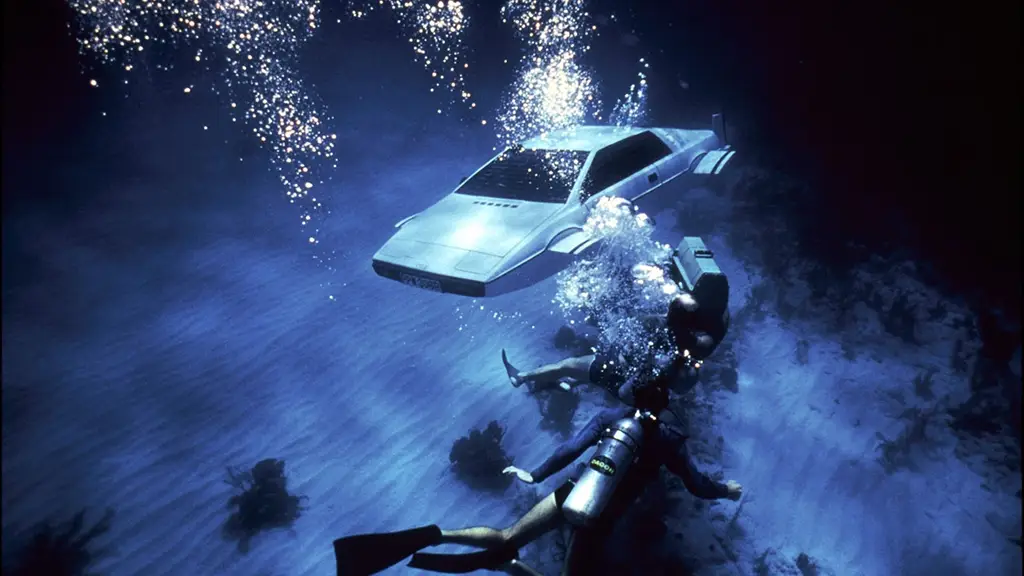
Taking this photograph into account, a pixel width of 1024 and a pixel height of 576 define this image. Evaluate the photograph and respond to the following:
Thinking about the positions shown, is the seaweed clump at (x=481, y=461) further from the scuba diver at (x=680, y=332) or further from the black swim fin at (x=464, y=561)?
the black swim fin at (x=464, y=561)

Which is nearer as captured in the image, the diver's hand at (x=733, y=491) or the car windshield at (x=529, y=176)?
the diver's hand at (x=733, y=491)

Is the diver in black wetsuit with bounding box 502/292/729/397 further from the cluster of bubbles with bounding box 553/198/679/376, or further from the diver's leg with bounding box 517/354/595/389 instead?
the cluster of bubbles with bounding box 553/198/679/376

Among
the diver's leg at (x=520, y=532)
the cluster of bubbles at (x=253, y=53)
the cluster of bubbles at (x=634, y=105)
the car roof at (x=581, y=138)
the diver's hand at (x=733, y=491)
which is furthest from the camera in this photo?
the cluster of bubbles at (x=634, y=105)

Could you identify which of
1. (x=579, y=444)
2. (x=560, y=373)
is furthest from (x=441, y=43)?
(x=579, y=444)

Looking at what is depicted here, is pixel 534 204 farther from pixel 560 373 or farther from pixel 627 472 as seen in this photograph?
pixel 627 472

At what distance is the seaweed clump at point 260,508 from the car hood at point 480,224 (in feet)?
9.59

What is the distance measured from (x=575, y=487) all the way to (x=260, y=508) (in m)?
2.99

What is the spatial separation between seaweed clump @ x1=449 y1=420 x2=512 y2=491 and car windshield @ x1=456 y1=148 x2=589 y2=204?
290 cm

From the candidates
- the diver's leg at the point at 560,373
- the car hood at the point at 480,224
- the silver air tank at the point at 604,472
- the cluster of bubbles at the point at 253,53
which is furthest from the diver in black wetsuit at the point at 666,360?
the cluster of bubbles at the point at 253,53

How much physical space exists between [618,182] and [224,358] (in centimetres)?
563

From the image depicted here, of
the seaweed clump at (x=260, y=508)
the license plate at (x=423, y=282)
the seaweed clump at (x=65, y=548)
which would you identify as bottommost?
the seaweed clump at (x=260, y=508)

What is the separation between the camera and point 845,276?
6488 mm

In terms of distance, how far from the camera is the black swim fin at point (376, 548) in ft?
9.19

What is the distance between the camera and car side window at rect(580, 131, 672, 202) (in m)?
5.53
